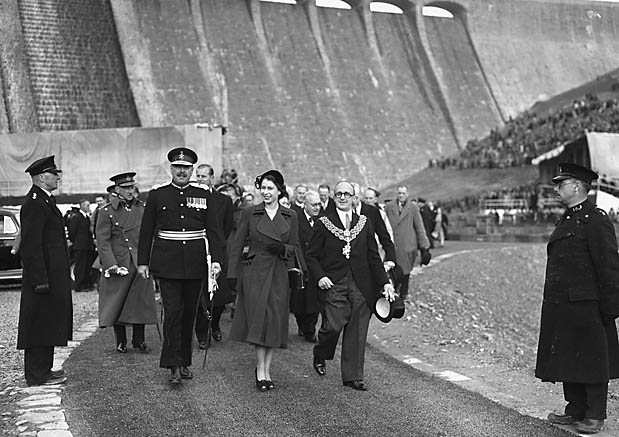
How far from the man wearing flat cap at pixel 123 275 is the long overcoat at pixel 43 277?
121 cm

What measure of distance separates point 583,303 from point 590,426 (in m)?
0.78

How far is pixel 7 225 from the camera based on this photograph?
45.3 feet

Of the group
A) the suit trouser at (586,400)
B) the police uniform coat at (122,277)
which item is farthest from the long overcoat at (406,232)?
the suit trouser at (586,400)

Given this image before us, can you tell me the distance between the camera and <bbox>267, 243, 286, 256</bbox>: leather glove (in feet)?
21.6

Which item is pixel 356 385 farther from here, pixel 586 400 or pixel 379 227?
pixel 586 400

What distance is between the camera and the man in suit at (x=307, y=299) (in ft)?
27.9

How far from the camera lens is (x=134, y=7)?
38562 millimetres

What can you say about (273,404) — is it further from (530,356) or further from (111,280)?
(530,356)

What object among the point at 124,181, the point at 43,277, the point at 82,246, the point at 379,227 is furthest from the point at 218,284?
the point at 82,246

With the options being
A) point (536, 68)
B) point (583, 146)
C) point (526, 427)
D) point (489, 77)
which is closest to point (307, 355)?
point (526, 427)

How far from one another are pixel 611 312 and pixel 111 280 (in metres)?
4.61

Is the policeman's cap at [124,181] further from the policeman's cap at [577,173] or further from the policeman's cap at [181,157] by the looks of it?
the policeman's cap at [577,173]

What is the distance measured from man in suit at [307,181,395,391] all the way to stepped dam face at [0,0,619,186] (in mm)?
28629

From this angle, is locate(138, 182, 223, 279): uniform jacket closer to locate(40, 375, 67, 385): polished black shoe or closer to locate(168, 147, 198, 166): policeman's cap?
locate(168, 147, 198, 166): policeman's cap
